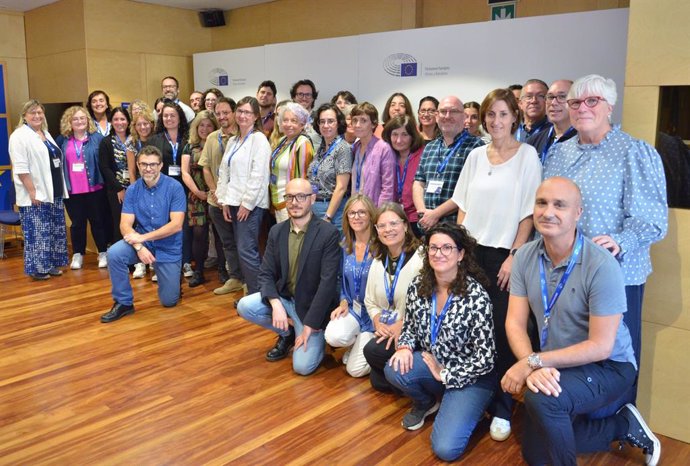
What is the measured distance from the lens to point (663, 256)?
281 centimetres

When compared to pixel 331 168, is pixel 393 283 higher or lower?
lower

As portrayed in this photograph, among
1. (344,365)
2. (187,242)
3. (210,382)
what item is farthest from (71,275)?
(344,365)

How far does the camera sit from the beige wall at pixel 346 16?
588cm

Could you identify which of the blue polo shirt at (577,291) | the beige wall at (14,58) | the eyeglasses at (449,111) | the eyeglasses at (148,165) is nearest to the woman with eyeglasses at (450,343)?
the blue polo shirt at (577,291)

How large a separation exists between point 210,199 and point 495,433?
10.4 ft

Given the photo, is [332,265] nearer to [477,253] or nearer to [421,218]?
[421,218]

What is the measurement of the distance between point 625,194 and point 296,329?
2065 millimetres

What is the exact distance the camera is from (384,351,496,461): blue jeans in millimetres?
2682

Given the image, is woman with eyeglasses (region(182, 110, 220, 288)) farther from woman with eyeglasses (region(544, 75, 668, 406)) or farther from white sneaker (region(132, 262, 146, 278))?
woman with eyeglasses (region(544, 75, 668, 406))

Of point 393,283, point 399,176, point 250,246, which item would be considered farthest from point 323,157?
point 393,283

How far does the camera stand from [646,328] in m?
2.89

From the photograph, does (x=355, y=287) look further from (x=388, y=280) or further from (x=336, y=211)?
(x=336, y=211)

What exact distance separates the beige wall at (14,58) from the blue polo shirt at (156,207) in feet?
15.1

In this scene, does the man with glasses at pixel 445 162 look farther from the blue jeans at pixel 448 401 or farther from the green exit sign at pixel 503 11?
the green exit sign at pixel 503 11
